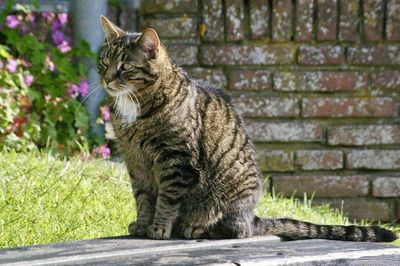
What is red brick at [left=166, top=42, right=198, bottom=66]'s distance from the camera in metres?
4.57

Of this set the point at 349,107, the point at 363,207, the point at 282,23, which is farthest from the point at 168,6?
the point at 363,207

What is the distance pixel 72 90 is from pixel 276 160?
1393 mm

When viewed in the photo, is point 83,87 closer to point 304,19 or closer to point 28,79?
point 28,79

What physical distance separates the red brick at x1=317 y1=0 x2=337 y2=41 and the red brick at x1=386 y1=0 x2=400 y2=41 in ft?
1.08

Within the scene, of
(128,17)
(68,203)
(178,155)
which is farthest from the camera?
(128,17)

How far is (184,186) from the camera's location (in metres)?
2.77

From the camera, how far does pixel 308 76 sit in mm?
4641

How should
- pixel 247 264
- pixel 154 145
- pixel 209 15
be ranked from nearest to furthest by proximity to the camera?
1. pixel 247 264
2. pixel 154 145
3. pixel 209 15

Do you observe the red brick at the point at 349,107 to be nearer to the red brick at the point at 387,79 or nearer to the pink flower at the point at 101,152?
the red brick at the point at 387,79

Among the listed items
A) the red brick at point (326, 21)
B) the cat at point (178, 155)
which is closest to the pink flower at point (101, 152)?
Result: the red brick at point (326, 21)

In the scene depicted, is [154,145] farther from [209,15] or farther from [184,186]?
[209,15]

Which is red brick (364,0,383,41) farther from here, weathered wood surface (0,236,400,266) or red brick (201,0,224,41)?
weathered wood surface (0,236,400,266)

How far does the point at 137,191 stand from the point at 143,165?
13cm

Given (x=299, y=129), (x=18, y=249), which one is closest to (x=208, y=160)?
(x=18, y=249)
